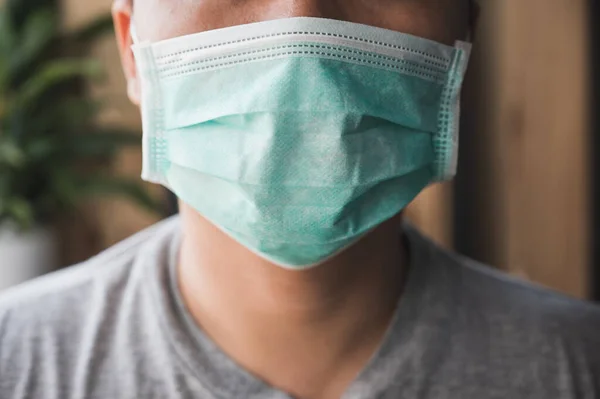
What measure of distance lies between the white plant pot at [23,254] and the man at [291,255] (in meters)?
1.31

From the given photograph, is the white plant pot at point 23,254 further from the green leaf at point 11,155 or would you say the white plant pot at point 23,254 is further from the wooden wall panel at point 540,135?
the wooden wall panel at point 540,135

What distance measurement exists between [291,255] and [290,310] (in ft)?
0.38

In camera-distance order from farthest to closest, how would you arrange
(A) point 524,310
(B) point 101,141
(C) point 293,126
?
(B) point 101,141 < (A) point 524,310 < (C) point 293,126

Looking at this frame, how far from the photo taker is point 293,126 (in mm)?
823

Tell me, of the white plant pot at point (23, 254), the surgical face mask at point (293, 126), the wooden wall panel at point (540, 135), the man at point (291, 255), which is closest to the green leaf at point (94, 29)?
the white plant pot at point (23, 254)

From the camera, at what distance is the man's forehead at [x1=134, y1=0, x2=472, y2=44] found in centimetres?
84

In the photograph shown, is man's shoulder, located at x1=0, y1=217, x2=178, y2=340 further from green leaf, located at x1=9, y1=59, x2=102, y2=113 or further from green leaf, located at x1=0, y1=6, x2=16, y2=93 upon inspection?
green leaf, located at x1=0, y1=6, x2=16, y2=93

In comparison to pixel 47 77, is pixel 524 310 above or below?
below

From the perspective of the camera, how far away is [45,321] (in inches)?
38.4

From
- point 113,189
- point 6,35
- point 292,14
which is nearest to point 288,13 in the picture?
point 292,14

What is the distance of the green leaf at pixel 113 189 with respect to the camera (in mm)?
2297

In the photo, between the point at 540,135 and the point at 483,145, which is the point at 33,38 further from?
the point at 540,135

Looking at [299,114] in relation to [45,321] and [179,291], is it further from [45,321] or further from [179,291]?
[45,321]

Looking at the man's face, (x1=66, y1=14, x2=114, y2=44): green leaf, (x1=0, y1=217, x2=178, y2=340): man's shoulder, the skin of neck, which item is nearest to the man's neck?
the skin of neck
